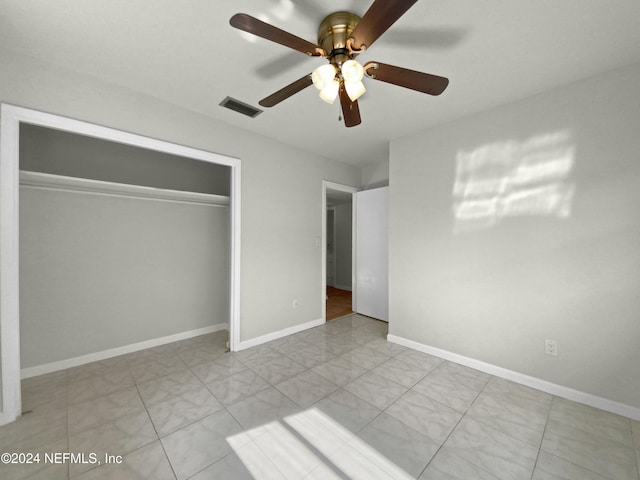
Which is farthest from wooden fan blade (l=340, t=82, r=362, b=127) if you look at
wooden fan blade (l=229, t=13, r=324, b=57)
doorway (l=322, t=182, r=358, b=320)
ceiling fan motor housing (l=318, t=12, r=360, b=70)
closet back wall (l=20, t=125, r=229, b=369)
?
doorway (l=322, t=182, r=358, b=320)

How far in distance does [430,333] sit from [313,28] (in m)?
3.02

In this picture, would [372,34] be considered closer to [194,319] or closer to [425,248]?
[425,248]

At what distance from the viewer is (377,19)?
1112 millimetres

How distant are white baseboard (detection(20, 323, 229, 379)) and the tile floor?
8 cm

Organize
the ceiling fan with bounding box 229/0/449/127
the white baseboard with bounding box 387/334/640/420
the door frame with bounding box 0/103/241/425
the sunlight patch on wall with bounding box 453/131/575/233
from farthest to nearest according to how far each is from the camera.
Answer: the sunlight patch on wall with bounding box 453/131/575/233 → the white baseboard with bounding box 387/334/640/420 → the door frame with bounding box 0/103/241/425 → the ceiling fan with bounding box 229/0/449/127

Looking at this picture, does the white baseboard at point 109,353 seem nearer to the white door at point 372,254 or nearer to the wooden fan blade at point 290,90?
the white door at point 372,254

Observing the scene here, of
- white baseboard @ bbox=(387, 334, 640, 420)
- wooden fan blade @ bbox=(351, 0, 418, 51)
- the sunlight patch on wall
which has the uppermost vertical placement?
wooden fan blade @ bbox=(351, 0, 418, 51)

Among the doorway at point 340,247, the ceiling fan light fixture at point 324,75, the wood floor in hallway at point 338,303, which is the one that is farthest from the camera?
the doorway at point 340,247

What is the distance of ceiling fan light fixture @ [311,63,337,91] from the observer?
133 centimetres

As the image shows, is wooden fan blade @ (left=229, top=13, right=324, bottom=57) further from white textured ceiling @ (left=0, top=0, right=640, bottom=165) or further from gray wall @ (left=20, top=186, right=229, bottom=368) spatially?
gray wall @ (left=20, top=186, right=229, bottom=368)

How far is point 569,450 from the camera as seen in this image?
154 centimetres

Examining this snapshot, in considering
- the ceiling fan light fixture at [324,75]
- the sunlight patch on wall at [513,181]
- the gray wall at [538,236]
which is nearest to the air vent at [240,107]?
the ceiling fan light fixture at [324,75]

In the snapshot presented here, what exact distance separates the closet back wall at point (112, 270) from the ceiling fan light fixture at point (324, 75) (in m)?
2.57

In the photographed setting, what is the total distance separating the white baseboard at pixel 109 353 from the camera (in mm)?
2330
